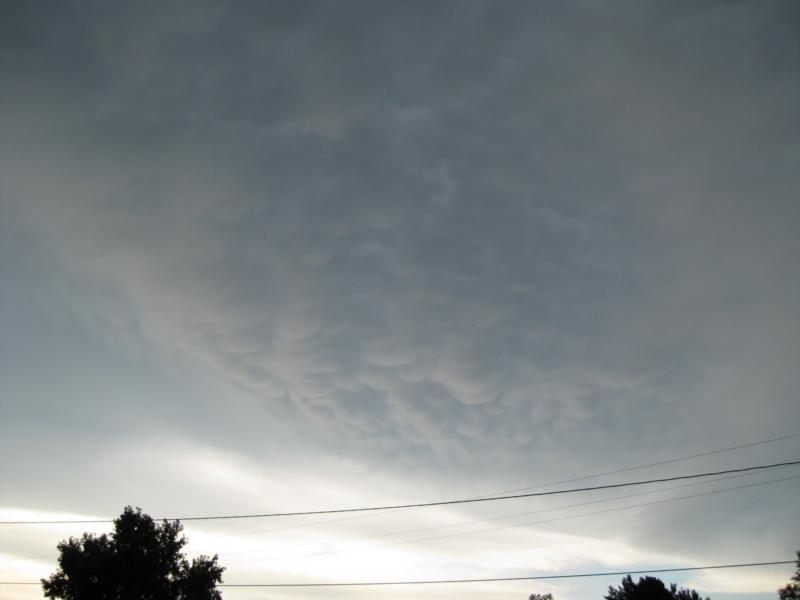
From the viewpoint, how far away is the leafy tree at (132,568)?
3603cm

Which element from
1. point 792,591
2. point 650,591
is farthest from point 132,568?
point 792,591

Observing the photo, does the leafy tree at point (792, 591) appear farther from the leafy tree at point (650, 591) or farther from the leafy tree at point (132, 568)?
the leafy tree at point (132, 568)

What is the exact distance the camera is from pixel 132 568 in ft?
121

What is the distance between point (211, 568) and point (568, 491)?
35799 millimetres

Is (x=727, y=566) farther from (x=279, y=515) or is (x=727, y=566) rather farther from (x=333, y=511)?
(x=279, y=515)

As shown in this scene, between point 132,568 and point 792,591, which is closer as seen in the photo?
point 132,568

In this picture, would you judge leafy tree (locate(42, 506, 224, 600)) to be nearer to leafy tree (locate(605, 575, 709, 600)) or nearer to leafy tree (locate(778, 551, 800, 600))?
leafy tree (locate(605, 575, 709, 600))

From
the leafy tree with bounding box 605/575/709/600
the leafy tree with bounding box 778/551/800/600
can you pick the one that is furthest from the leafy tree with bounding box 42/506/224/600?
the leafy tree with bounding box 778/551/800/600

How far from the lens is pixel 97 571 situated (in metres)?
36.1

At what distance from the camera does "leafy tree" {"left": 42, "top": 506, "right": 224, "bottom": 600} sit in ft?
118

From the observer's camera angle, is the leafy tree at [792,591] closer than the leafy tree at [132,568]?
No

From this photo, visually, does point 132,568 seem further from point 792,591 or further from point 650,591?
point 792,591

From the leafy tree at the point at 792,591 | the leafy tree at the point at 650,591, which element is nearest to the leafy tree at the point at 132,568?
the leafy tree at the point at 650,591

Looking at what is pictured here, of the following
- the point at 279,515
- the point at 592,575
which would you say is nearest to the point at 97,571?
the point at 279,515
